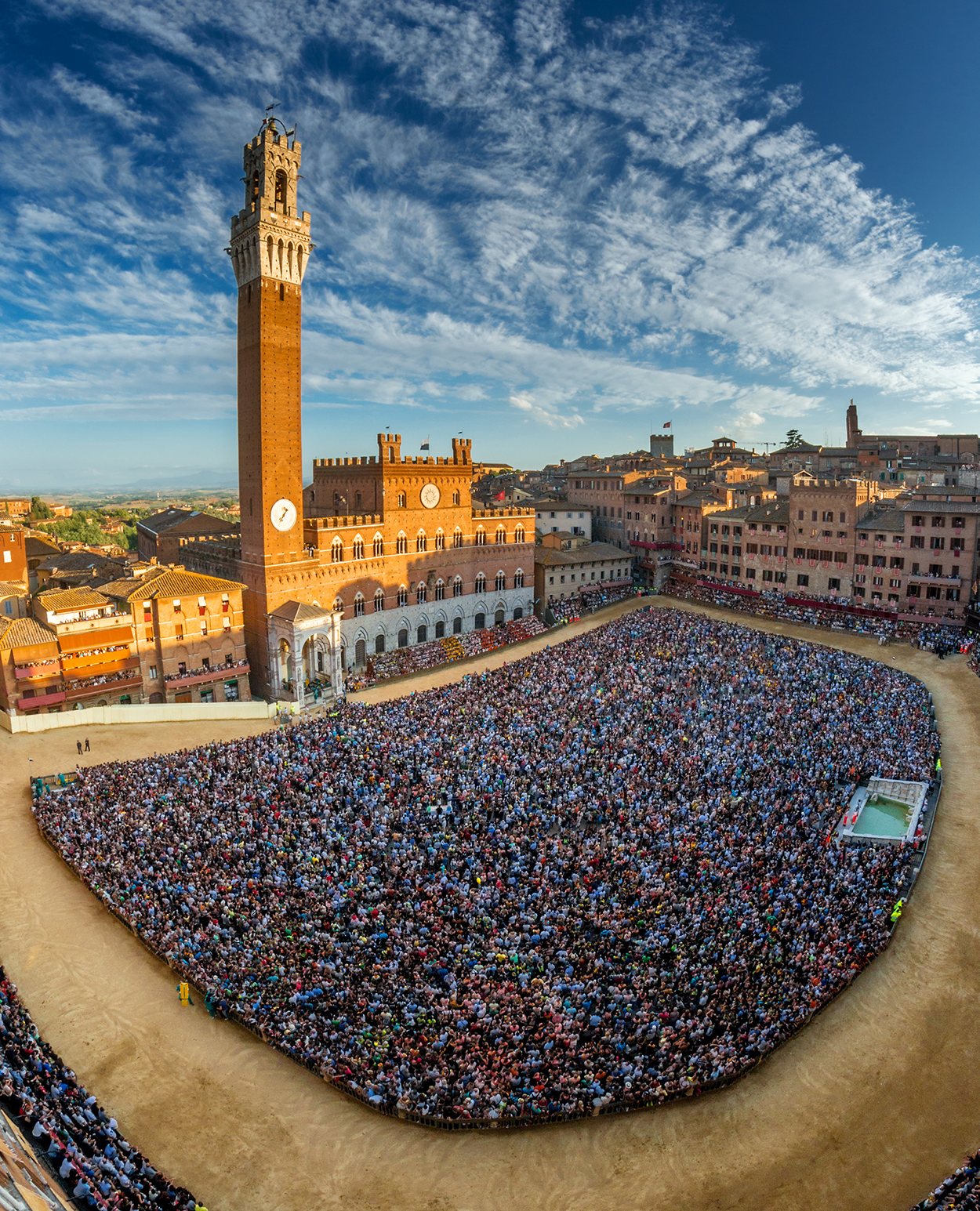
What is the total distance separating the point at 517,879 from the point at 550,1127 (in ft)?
29.4

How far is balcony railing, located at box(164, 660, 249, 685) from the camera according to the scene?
45625mm

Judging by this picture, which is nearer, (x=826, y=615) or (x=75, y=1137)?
(x=75, y=1137)

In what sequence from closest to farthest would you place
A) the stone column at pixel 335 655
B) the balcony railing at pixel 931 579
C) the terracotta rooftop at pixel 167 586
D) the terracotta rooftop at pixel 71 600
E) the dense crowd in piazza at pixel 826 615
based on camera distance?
the terracotta rooftop at pixel 71 600 → the terracotta rooftop at pixel 167 586 → the stone column at pixel 335 655 → the dense crowd in piazza at pixel 826 615 → the balcony railing at pixel 931 579

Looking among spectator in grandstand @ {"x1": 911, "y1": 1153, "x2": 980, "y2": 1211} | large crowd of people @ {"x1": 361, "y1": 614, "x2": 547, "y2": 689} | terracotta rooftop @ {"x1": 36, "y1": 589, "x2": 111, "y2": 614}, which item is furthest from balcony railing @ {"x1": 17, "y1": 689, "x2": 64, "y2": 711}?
spectator in grandstand @ {"x1": 911, "y1": 1153, "x2": 980, "y2": 1211}

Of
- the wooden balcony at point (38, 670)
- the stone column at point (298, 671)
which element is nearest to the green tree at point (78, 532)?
the wooden balcony at point (38, 670)

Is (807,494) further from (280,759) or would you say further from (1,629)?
(1,629)

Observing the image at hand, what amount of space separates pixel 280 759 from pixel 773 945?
75.0ft

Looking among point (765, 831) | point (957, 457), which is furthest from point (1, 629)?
point (957, 457)

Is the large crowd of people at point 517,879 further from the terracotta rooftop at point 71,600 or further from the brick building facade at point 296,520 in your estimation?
the terracotta rooftop at point 71,600

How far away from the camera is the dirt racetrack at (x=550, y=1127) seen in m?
16.6

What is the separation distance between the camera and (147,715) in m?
42.2

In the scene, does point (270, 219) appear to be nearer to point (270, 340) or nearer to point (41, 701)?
point (270, 340)

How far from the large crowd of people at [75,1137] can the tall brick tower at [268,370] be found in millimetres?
32943

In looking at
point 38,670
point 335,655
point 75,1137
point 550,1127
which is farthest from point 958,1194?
point 38,670
